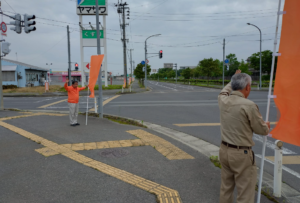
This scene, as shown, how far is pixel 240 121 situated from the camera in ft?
8.92

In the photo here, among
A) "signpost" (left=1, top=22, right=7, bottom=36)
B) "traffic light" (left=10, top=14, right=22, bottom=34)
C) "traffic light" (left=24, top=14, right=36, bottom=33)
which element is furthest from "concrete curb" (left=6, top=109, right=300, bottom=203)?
"signpost" (left=1, top=22, right=7, bottom=36)

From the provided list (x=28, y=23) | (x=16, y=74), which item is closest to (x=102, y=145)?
(x=28, y=23)

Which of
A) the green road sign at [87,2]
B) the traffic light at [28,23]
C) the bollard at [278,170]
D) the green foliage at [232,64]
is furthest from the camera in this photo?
the green foliage at [232,64]

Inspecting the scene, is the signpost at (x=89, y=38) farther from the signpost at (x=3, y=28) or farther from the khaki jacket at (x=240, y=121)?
the khaki jacket at (x=240, y=121)

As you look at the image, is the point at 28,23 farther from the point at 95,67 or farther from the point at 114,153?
the point at 114,153

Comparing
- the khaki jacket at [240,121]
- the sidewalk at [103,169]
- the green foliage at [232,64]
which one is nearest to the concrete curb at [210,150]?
the sidewalk at [103,169]

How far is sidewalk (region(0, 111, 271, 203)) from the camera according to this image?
359 centimetres

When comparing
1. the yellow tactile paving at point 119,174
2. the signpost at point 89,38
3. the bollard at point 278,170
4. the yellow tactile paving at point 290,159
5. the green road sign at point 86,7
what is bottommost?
the yellow tactile paving at point 290,159

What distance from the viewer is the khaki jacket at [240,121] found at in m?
2.65

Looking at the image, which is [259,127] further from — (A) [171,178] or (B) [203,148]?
(B) [203,148]

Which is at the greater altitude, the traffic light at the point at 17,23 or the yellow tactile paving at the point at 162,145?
the traffic light at the point at 17,23

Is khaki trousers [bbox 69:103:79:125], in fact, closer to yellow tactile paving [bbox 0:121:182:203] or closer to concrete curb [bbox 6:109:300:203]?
yellow tactile paving [bbox 0:121:182:203]

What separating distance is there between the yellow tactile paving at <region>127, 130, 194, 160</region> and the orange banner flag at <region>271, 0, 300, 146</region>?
2604mm

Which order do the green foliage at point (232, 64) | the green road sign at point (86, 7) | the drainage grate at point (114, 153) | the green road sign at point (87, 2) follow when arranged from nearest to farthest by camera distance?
the drainage grate at point (114, 153) → the green road sign at point (87, 2) → the green road sign at point (86, 7) → the green foliage at point (232, 64)
